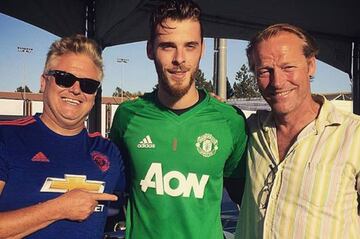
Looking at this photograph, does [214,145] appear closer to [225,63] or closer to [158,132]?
[158,132]

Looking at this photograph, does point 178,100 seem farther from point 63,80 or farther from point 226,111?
point 63,80

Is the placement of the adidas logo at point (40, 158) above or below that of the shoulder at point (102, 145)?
below

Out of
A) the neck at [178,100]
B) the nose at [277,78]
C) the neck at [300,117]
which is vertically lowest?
the neck at [300,117]

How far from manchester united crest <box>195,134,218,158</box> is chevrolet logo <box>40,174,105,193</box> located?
1.86 feet

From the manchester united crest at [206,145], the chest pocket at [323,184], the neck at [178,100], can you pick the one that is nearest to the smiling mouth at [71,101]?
the neck at [178,100]

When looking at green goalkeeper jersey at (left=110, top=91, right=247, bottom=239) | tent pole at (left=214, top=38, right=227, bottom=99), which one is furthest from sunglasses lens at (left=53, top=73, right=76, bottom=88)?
tent pole at (left=214, top=38, right=227, bottom=99)

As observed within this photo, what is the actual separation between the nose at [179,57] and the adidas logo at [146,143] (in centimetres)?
42

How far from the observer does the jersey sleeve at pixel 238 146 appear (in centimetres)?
239

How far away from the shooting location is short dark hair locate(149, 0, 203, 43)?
7.47 ft

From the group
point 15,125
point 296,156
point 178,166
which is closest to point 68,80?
point 15,125

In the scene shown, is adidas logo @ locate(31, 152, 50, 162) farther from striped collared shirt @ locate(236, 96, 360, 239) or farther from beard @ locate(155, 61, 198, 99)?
striped collared shirt @ locate(236, 96, 360, 239)

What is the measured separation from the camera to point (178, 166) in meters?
2.24

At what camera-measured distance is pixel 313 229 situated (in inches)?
74.7

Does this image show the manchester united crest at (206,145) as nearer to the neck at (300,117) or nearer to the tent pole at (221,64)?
the neck at (300,117)
